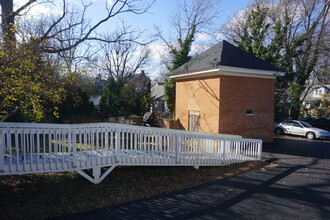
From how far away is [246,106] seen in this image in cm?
1359

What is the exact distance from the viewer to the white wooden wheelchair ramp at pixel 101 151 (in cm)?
509

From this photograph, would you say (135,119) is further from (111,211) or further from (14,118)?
(111,211)

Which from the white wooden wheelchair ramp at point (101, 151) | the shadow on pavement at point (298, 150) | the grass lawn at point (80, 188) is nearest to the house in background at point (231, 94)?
the shadow on pavement at point (298, 150)

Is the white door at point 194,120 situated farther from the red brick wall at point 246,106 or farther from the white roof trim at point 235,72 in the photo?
the white roof trim at point 235,72

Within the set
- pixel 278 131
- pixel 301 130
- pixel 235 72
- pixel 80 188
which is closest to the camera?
pixel 80 188

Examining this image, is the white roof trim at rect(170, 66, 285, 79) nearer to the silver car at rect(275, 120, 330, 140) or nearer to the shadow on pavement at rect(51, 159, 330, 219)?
the silver car at rect(275, 120, 330, 140)

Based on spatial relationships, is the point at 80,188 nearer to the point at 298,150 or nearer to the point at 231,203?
the point at 231,203

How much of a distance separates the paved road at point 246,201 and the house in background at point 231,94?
5425mm

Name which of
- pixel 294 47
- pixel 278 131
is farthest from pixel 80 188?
pixel 294 47

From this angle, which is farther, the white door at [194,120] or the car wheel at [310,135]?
the car wheel at [310,135]

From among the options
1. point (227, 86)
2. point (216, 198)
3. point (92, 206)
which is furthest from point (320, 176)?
point (92, 206)

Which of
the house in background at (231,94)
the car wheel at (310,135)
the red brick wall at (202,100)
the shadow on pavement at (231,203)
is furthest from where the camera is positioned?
the car wheel at (310,135)

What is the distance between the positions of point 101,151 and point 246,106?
10104 mm

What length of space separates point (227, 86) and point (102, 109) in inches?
544
